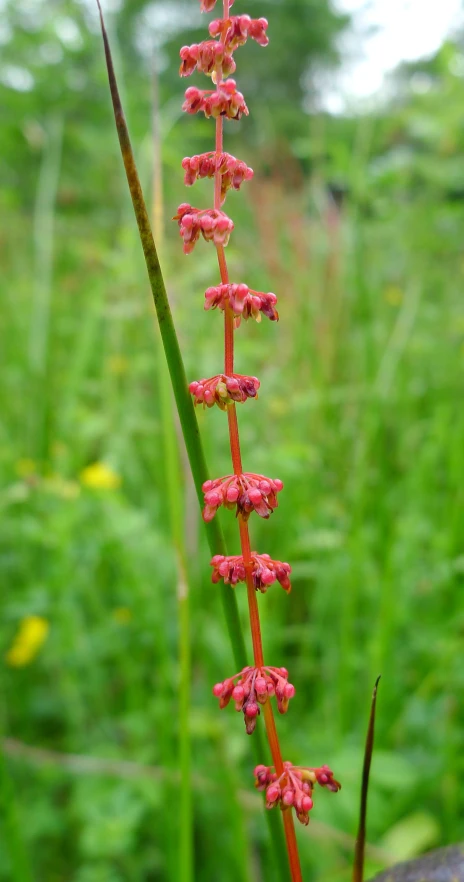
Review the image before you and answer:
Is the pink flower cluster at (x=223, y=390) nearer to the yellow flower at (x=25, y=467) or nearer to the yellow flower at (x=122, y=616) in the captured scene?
the yellow flower at (x=122, y=616)

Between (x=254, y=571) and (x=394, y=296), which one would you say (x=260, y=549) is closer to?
(x=254, y=571)

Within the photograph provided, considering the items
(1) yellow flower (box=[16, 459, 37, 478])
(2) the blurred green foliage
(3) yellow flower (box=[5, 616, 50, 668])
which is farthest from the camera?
(1) yellow flower (box=[16, 459, 37, 478])

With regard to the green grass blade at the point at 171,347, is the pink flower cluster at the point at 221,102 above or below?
above

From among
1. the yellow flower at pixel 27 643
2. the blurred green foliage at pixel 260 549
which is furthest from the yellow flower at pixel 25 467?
the yellow flower at pixel 27 643

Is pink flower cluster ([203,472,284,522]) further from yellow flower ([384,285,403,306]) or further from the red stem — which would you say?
yellow flower ([384,285,403,306])

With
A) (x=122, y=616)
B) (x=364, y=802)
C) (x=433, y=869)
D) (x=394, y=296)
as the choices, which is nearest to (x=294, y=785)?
(x=364, y=802)

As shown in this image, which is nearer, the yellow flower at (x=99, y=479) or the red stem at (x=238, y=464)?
the red stem at (x=238, y=464)

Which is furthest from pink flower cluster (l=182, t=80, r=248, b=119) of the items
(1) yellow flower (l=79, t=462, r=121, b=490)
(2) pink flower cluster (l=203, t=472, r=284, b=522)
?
(1) yellow flower (l=79, t=462, r=121, b=490)

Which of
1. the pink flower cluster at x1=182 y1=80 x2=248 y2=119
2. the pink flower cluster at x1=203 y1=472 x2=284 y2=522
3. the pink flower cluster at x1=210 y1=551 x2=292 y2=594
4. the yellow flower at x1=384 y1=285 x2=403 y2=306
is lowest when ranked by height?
the pink flower cluster at x1=210 y1=551 x2=292 y2=594
